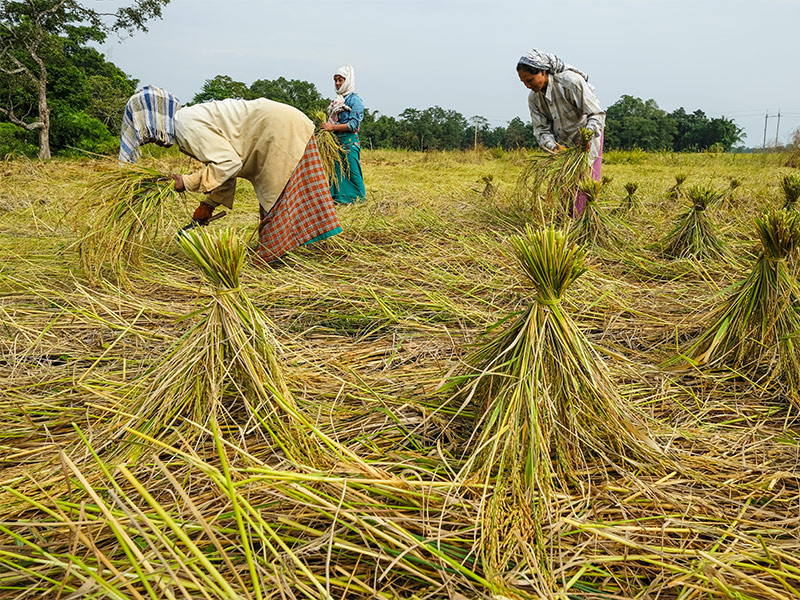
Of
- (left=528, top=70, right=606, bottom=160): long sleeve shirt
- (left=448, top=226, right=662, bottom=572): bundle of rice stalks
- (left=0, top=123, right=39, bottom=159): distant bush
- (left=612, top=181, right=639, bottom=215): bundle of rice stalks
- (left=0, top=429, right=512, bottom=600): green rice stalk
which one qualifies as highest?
(left=0, top=123, right=39, bottom=159): distant bush

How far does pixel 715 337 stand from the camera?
1.79 meters

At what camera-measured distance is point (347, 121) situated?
5.22 meters

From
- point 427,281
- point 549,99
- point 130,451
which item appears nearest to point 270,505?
point 130,451

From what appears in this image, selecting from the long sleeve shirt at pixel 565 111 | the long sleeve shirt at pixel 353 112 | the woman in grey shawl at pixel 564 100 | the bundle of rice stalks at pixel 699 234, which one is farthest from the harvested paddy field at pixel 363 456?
the long sleeve shirt at pixel 353 112

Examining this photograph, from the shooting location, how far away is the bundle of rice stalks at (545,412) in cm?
109

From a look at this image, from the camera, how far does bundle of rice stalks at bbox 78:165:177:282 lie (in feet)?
8.87

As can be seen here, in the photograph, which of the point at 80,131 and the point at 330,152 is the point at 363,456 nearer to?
the point at 330,152

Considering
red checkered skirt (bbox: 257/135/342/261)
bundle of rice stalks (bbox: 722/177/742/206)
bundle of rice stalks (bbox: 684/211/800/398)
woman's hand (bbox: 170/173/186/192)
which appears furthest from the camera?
bundle of rice stalks (bbox: 722/177/742/206)

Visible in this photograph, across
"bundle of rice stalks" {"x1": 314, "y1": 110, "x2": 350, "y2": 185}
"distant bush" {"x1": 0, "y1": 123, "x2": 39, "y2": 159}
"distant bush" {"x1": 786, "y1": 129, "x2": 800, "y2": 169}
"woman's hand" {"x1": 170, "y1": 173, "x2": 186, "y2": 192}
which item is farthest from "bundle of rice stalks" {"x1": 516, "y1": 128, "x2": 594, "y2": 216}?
"distant bush" {"x1": 0, "y1": 123, "x2": 39, "y2": 159}

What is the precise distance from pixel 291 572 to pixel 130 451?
56cm

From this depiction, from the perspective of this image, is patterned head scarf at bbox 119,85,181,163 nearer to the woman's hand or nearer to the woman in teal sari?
the woman's hand

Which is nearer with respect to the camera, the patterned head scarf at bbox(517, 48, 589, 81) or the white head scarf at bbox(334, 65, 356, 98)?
the patterned head scarf at bbox(517, 48, 589, 81)

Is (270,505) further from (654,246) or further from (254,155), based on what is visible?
(654,246)

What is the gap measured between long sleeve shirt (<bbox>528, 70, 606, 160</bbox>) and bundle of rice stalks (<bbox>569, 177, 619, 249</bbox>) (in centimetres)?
51
